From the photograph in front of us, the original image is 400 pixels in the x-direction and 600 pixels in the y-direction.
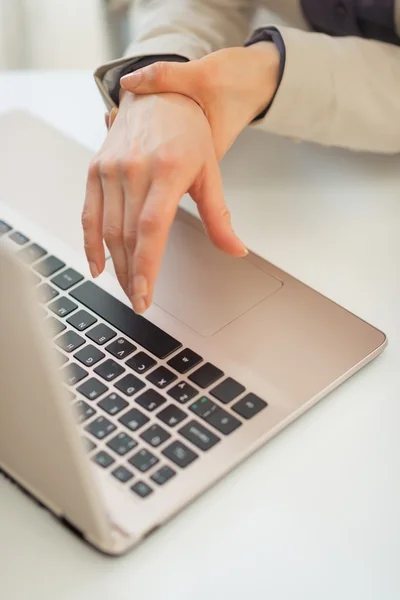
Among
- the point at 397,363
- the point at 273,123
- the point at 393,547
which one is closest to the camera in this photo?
the point at 393,547

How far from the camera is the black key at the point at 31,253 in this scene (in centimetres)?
58

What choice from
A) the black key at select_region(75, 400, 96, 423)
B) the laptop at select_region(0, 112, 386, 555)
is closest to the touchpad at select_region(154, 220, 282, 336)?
the laptop at select_region(0, 112, 386, 555)

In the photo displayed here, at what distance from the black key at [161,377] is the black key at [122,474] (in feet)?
0.22

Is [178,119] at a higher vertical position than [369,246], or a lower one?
higher

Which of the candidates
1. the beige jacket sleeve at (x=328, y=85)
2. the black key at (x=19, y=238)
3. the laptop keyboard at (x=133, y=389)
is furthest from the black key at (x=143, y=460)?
the beige jacket sleeve at (x=328, y=85)

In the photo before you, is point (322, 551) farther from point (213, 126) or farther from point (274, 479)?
point (213, 126)

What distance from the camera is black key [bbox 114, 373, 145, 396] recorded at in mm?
478

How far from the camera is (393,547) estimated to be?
44cm

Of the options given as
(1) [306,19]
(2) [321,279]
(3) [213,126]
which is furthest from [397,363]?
(1) [306,19]

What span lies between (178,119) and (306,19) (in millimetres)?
272

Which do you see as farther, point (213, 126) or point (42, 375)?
point (213, 126)

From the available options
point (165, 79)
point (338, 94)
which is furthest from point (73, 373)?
point (338, 94)

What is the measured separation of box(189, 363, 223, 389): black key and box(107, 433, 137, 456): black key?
6 centimetres

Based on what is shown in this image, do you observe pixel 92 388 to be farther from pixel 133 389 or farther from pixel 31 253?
pixel 31 253
